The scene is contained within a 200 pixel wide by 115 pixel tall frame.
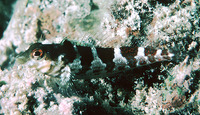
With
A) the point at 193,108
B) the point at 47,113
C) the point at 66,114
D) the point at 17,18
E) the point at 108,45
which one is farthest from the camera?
the point at 17,18

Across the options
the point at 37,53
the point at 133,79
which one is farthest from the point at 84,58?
the point at 133,79

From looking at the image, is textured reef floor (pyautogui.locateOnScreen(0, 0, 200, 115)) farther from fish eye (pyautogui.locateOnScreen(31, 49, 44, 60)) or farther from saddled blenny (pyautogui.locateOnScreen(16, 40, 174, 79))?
fish eye (pyautogui.locateOnScreen(31, 49, 44, 60))

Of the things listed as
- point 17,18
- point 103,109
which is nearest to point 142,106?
point 103,109

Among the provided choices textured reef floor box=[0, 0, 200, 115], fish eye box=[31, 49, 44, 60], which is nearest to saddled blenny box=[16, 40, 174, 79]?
fish eye box=[31, 49, 44, 60]

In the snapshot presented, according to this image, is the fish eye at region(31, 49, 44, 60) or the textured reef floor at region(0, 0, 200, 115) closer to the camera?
the textured reef floor at region(0, 0, 200, 115)

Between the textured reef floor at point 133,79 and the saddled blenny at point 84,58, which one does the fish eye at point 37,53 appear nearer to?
the saddled blenny at point 84,58

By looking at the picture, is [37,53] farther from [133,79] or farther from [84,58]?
[133,79]

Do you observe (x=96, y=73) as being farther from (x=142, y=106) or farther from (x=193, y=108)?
(x=193, y=108)
